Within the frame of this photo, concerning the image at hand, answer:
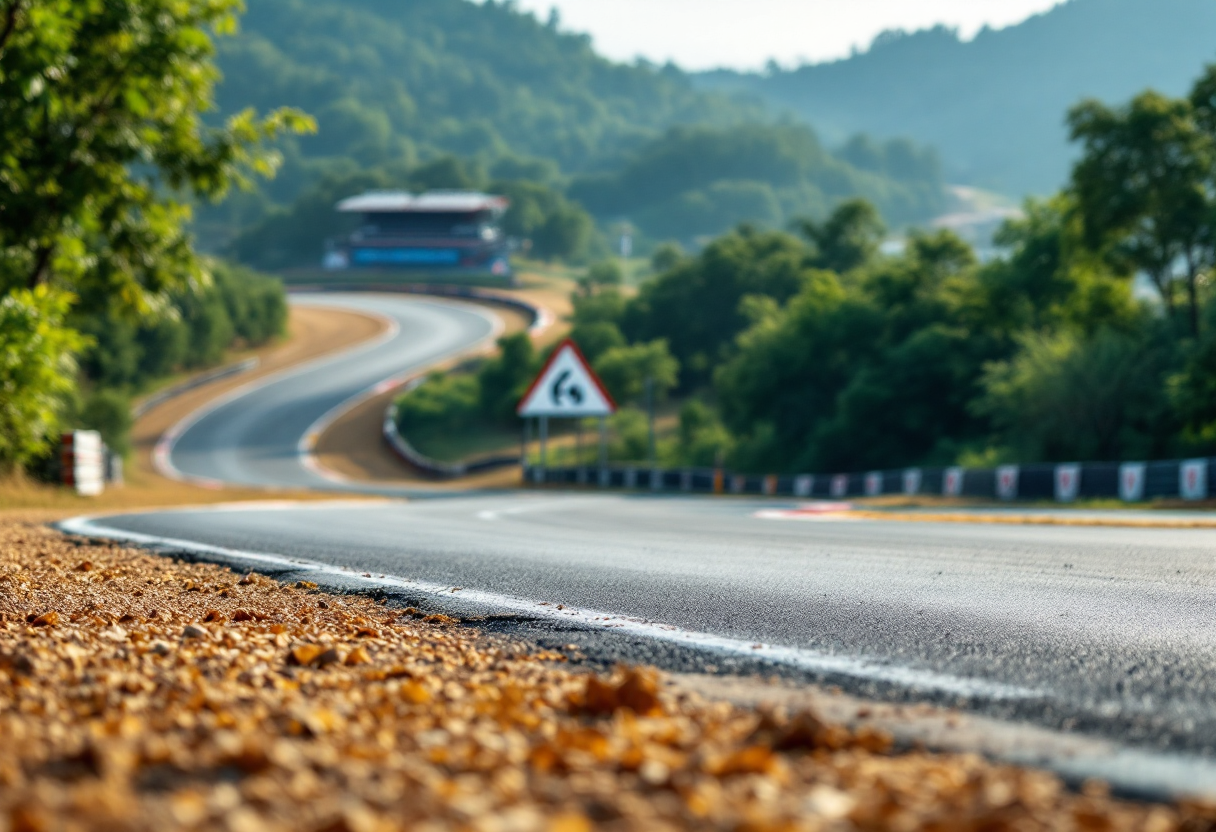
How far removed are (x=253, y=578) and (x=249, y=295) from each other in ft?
265

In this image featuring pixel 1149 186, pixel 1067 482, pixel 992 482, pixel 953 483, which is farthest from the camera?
pixel 1149 186

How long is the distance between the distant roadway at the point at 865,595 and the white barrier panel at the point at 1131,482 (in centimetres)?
857

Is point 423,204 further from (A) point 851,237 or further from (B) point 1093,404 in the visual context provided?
(B) point 1093,404

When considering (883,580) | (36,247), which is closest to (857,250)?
(36,247)

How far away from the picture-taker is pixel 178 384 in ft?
246

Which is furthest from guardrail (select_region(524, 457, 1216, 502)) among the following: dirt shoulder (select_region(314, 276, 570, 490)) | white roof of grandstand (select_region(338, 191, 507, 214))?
white roof of grandstand (select_region(338, 191, 507, 214))

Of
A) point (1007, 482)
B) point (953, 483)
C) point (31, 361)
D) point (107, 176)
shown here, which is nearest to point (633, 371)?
point (953, 483)

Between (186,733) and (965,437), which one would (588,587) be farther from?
(965,437)

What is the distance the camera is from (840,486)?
26.8m

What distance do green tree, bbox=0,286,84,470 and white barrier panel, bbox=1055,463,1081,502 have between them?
14801 mm

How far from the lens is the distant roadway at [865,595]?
3789 mm

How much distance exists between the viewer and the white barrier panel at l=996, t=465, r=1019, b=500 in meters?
20.9

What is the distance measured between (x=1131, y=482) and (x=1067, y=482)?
1.18 m

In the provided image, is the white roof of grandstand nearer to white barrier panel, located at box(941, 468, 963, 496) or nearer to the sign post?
the sign post
